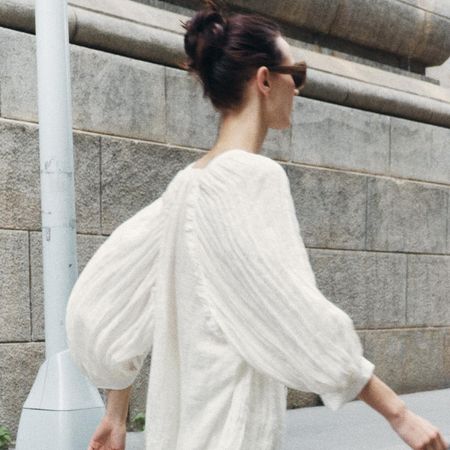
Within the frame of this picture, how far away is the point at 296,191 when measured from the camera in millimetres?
8578

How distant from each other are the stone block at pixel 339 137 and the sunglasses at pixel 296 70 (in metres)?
6.30

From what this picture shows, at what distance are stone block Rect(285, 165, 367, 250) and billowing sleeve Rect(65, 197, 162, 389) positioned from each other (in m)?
6.11

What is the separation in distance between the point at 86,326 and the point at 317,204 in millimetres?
6507

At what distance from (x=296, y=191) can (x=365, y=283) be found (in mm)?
1244

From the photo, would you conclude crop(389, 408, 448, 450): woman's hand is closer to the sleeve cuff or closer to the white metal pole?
the sleeve cuff

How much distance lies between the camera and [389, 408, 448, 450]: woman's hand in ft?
6.84

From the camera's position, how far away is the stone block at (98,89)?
6.45 meters

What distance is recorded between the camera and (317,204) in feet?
28.9

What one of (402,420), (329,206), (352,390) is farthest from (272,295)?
(329,206)

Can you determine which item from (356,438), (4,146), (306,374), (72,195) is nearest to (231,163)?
(306,374)

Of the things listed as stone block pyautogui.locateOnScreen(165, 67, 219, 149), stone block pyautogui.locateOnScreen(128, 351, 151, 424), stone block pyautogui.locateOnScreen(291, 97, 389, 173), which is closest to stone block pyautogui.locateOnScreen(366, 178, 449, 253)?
stone block pyautogui.locateOnScreen(291, 97, 389, 173)

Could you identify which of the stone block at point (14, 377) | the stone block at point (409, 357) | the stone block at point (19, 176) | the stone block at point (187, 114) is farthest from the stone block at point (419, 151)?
the stone block at point (14, 377)

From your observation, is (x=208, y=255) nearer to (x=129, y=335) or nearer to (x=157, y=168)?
(x=129, y=335)

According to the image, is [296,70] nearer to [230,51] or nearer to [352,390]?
[230,51]
